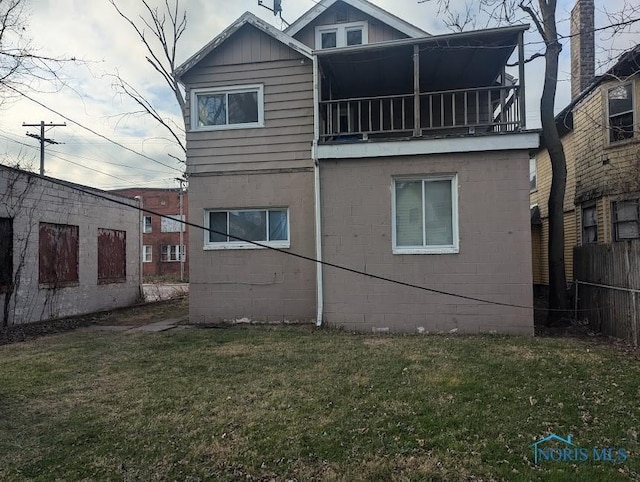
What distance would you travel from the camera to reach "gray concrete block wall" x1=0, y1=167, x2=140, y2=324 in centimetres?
1038

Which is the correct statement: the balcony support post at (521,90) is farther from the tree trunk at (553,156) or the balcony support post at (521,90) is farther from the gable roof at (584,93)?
the gable roof at (584,93)

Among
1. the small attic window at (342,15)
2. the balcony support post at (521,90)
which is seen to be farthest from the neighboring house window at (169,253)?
the balcony support post at (521,90)

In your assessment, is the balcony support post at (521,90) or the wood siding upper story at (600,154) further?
the wood siding upper story at (600,154)

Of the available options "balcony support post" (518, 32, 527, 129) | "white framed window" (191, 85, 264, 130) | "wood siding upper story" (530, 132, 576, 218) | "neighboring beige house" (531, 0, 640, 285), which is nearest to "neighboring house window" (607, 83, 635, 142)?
"neighboring beige house" (531, 0, 640, 285)

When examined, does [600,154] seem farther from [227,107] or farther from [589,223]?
[227,107]

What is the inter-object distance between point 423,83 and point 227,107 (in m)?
5.06

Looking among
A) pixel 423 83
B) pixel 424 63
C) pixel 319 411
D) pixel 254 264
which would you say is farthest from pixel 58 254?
pixel 423 83

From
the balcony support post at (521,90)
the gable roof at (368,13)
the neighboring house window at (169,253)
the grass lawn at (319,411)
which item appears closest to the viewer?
the grass lawn at (319,411)

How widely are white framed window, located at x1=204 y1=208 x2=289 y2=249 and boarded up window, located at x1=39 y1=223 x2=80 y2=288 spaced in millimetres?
4520

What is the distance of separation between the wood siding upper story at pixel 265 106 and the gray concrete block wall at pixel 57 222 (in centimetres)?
228

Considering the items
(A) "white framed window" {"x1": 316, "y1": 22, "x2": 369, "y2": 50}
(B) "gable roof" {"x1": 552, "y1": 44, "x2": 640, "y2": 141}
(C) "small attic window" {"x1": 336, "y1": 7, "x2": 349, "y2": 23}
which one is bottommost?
(B) "gable roof" {"x1": 552, "y1": 44, "x2": 640, "y2": 141}

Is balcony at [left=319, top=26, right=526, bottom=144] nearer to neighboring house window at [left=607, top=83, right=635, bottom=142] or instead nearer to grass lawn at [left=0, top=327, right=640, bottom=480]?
neighboring house window at [left=607, top=83, right=635, bottom=142]

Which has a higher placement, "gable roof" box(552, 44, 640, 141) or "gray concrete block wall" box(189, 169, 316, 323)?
"gable roof" box(552, 44, 640, 141)

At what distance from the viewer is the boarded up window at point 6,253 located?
10.1 meters
